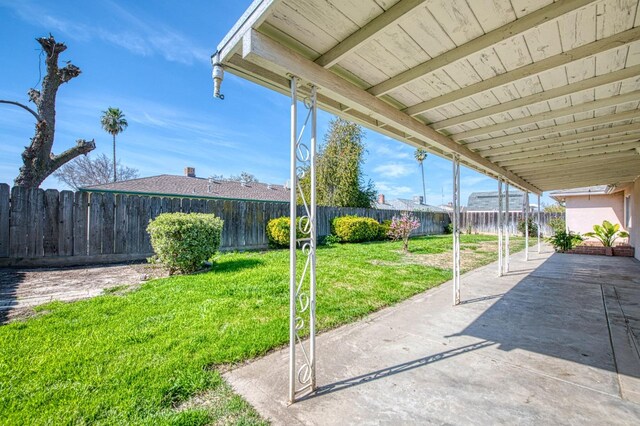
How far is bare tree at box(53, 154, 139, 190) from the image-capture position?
23078 millimetres

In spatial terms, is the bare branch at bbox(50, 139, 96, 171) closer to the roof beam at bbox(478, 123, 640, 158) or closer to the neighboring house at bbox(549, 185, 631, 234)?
the roof beam at bbox(478, 123, 640, 158)

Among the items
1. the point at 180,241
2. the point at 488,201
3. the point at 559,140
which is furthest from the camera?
the point at 488,201

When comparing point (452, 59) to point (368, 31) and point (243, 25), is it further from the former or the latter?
point (243, 25)

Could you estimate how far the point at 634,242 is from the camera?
A: 8.76 metres

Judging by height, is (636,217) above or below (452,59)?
below

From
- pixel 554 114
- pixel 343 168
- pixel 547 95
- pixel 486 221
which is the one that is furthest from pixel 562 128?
pixel 486 221

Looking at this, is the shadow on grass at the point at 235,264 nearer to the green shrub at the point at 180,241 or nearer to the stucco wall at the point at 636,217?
the green shrub at the point at 180,241

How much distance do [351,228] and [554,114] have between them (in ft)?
30.2

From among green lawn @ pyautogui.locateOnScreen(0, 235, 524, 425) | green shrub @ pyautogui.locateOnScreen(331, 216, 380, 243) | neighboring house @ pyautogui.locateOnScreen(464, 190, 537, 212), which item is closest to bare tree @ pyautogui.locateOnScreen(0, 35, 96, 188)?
green lawn @ pyautogui.locateOnScreen(0, 235, 524, 425)

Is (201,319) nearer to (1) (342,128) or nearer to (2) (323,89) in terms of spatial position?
(2) (323,89)

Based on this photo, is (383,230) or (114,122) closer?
(383,230)

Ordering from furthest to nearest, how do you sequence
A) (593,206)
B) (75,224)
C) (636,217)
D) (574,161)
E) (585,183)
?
(593,206)
(585,183)
(636,217)
(75,224)
(574,161)

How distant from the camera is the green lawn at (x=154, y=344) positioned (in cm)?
170

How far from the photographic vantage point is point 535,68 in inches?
85.6
